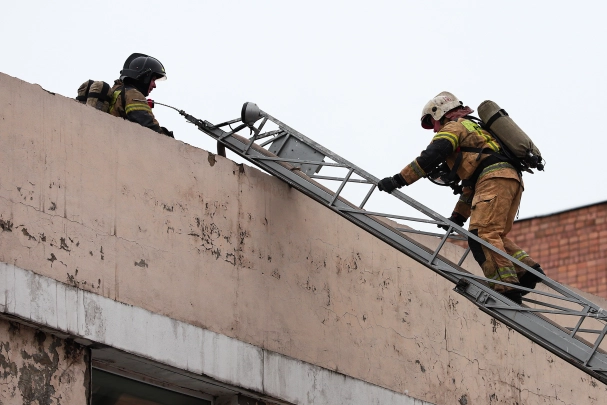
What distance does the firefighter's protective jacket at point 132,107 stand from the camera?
1027 centimetres

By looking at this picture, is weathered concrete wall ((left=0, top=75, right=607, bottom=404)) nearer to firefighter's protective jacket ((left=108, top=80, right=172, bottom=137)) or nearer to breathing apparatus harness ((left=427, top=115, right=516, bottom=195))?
firefighter's protective jacket ((left=108, top=80, right=172, bottom=137))

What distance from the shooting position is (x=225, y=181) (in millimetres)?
9805

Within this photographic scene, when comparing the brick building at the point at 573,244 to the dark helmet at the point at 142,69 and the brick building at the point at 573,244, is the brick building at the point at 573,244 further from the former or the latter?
the dark helmet at the point at 142,69

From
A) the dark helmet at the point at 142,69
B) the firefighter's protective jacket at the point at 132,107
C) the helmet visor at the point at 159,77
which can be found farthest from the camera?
the helmet visor at the point at 159,77

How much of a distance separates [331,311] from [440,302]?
4.79 ft

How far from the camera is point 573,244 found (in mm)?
22156

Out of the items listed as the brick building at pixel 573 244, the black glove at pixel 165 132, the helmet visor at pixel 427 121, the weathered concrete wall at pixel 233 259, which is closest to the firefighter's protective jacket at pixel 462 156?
the helmet visor at pixel 427 121

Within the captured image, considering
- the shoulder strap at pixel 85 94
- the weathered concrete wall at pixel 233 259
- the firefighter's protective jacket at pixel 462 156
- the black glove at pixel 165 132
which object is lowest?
the weathered concrete wall at pixel 233 259

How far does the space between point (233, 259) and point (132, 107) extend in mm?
1707

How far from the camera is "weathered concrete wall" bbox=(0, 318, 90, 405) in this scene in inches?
306

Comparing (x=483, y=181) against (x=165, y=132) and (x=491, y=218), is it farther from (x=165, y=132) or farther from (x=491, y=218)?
(x=165, y=132)

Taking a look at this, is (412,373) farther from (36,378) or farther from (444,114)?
(36,378)

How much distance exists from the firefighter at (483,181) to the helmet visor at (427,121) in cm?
34

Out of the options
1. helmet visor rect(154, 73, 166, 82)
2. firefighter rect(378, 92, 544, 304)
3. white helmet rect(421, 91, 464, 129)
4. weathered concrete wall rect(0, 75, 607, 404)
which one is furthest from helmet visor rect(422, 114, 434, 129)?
helmet visor rect(154, 73, 166, 82)
